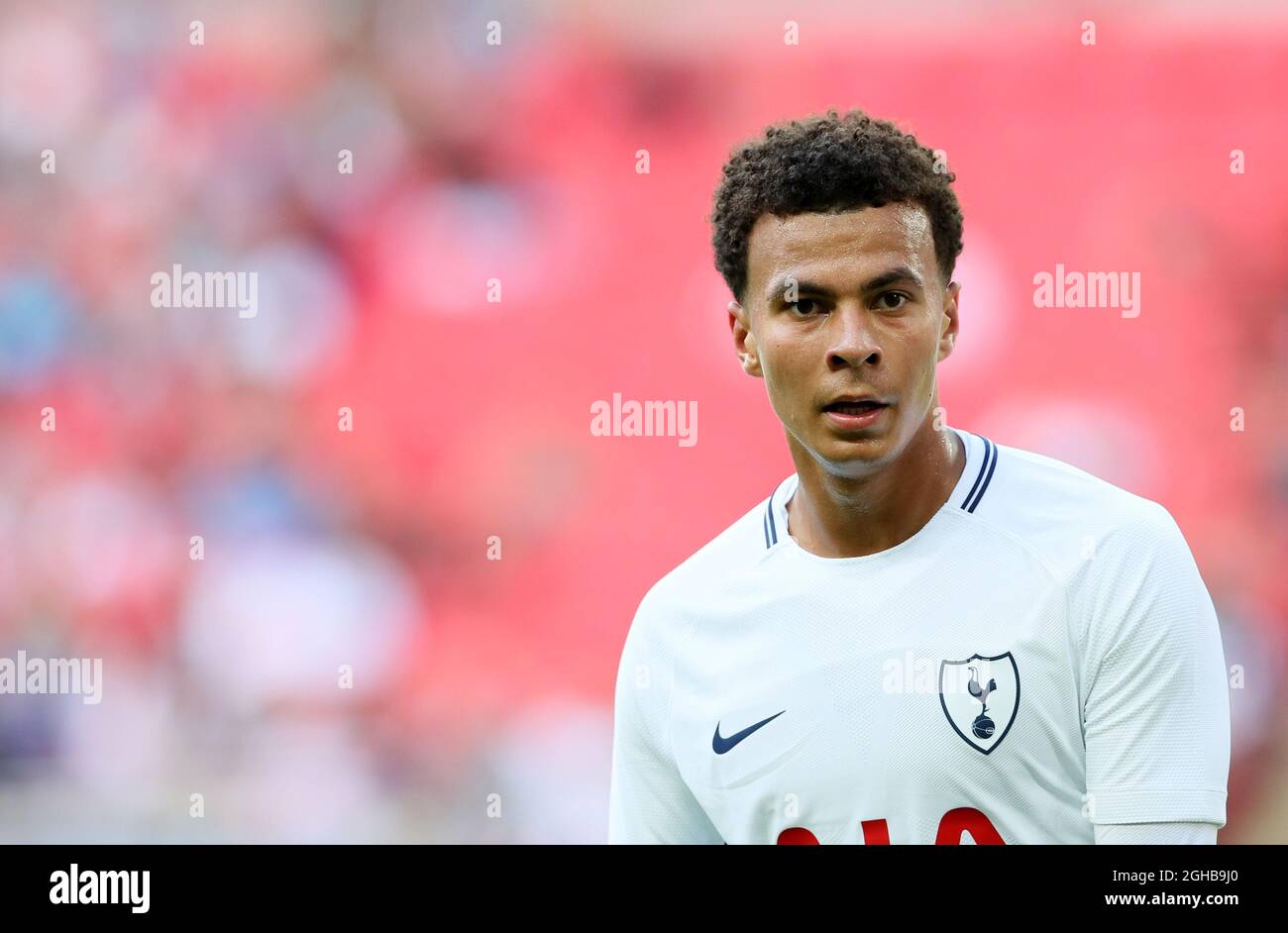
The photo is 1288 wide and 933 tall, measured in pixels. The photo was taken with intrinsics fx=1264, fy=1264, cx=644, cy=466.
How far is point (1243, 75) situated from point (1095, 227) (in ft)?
3.39

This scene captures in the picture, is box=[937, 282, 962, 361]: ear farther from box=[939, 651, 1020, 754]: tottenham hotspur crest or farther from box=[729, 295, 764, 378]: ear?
box=[939, 651, 1020, 754]: tottenham hotspur crest

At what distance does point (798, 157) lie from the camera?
102 inches

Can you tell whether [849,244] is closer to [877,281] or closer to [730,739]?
[877,281]

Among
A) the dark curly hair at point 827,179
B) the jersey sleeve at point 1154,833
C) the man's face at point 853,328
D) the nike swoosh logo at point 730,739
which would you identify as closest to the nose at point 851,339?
the man's face at point 853,328

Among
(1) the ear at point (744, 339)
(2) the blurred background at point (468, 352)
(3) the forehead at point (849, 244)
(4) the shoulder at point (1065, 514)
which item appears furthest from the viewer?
(2) the blurred background at point (468, 352)

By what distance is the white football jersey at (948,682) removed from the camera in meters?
2.31

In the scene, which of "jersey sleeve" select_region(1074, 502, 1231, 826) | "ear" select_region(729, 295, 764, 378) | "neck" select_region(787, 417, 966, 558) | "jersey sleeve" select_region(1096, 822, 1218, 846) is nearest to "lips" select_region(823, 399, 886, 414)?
"neck" select_region(787, 417, 966, 558)

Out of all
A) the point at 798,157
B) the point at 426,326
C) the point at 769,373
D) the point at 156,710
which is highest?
the point at 426,326

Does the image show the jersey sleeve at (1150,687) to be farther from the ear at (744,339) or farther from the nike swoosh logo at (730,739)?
the ear at (744,339)

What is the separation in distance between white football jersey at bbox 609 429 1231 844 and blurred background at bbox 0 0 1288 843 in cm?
308

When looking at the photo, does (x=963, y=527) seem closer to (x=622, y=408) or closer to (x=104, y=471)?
(x=622, y=408)

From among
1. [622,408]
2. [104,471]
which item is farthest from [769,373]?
[104,471]

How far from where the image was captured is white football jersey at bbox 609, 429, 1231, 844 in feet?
7.58

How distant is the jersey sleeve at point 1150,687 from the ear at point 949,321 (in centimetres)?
55
